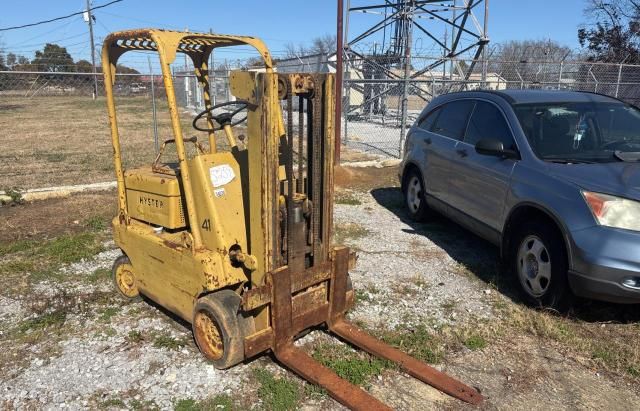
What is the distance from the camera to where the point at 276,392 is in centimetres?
312

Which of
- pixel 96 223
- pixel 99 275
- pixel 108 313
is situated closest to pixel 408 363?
pixel 108 313

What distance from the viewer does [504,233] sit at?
463cm

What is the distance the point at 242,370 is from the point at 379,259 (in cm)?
244

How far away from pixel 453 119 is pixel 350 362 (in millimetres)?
3561

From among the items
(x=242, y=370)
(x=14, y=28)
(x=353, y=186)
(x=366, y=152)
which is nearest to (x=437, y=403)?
(x=242, y=370)

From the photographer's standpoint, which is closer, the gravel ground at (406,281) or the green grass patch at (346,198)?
the gravel ground at (406,281)

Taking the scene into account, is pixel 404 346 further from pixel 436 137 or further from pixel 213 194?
pixel 436 137

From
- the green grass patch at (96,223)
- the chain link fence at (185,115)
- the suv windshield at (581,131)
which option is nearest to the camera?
the suv windshield at (581,131)

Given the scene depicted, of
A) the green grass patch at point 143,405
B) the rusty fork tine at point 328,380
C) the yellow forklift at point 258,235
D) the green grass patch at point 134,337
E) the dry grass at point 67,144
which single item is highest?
the yellow forklift at point 258,235

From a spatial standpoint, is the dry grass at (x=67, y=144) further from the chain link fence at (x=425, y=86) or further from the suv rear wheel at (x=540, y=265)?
the suv rear wheel at (x=540, y=265)

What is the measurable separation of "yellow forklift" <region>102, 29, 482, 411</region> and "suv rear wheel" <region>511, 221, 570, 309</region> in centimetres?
137

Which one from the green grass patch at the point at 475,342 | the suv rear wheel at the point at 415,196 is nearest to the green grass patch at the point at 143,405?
the green grass patch at the point at 475,342

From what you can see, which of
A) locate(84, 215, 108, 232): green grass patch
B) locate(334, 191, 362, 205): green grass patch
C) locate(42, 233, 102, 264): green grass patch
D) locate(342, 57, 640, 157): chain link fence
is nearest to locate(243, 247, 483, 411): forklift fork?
locate(42, 233, 102, 264): green grass patch

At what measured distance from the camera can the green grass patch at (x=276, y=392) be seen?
119 inches
